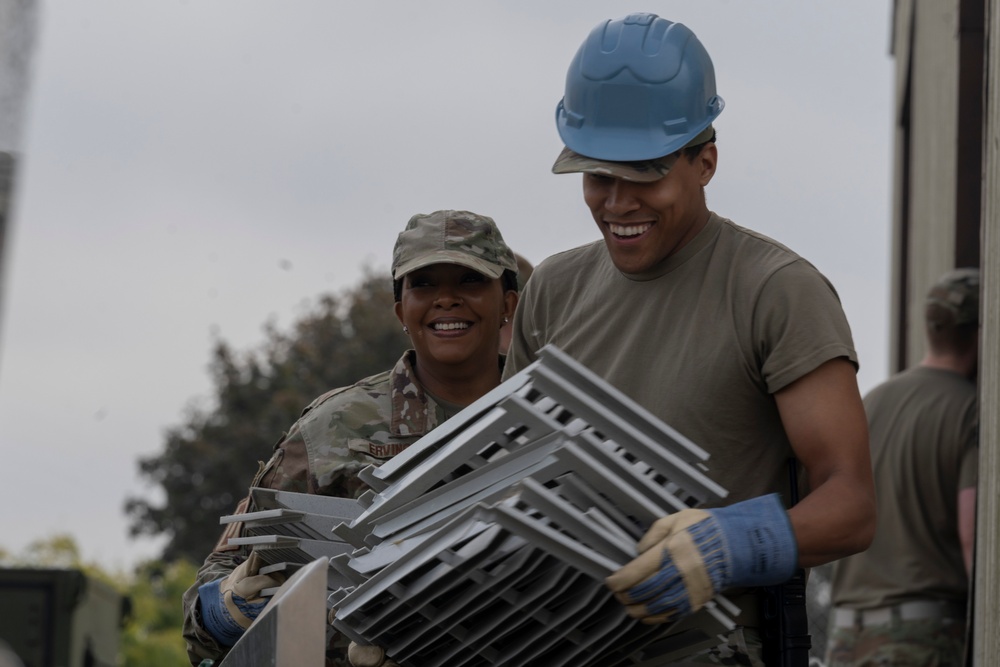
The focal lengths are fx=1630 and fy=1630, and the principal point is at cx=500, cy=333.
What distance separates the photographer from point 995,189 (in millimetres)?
4137

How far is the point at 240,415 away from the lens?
24734mm

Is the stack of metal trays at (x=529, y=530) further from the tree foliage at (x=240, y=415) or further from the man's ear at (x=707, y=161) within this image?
the tree foliage at (x=240, y=415)

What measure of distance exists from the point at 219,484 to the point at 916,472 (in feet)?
64.5

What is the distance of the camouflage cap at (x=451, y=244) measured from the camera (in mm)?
4359

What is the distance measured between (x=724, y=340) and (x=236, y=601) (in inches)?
58.8

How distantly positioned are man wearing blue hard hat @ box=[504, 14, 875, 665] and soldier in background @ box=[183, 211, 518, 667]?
1126 millimetres

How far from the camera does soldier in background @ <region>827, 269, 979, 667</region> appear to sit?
18.9ft

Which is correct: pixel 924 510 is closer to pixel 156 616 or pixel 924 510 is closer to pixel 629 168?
pixel 629 168

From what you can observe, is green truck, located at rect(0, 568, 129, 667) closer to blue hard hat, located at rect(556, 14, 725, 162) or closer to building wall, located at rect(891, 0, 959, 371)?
building wall, located at rect(891, 0, 959, 371)

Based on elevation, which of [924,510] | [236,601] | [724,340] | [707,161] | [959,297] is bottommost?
[924,510]

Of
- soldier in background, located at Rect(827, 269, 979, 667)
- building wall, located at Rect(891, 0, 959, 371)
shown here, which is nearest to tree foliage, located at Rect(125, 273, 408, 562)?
building wall, located at Rect(891, 0, 959, 371)

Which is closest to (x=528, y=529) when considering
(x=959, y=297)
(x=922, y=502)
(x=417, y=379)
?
(x=417, y=379)

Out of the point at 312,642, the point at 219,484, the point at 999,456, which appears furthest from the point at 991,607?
the point at 219,484

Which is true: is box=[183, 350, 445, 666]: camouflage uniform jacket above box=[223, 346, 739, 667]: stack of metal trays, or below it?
below
